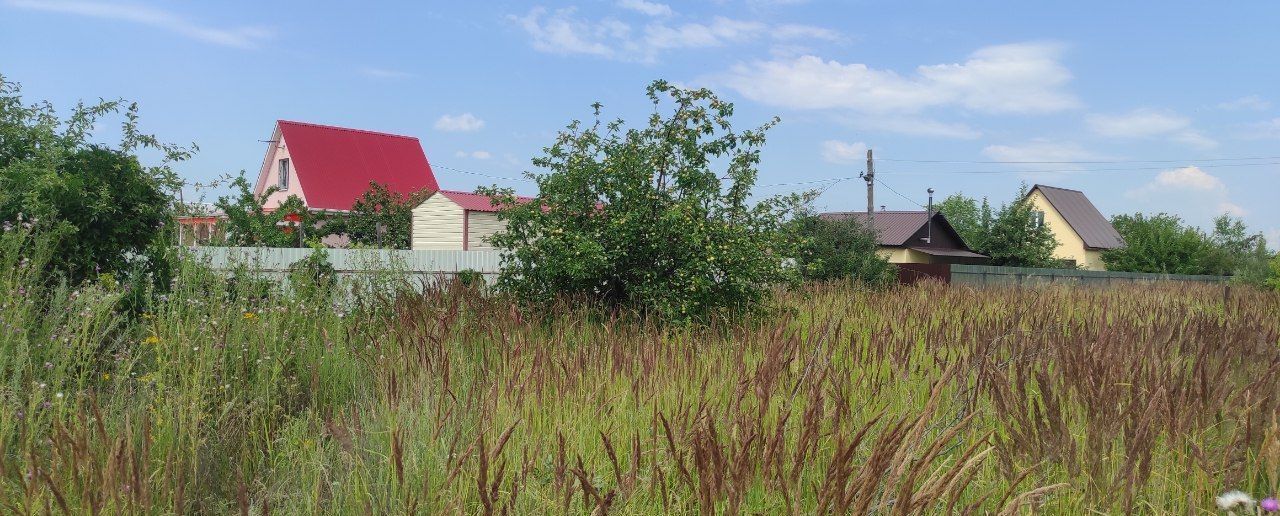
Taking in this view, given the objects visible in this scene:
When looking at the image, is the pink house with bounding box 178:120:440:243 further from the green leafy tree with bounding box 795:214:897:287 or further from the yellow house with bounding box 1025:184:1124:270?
the yellow house with bounding box 1025:184:1124:270

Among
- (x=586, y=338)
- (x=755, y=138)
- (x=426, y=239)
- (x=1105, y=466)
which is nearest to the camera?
(x=1105, y=466)

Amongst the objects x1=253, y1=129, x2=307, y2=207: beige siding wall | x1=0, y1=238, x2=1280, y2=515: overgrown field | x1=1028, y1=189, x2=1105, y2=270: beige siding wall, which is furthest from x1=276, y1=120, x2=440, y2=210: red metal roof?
x1=1028, y1=189, x2=1105, y2=270: beige siding wall

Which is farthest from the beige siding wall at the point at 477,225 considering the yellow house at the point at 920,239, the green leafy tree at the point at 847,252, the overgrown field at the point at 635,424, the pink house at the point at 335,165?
the overgrown field at the point at 635,424

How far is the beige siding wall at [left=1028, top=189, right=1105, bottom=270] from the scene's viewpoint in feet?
149

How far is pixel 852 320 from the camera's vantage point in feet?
21.8

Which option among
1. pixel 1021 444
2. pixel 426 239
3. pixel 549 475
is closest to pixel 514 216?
pixel 549 475

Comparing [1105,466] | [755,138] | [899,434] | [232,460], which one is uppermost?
[755,138]

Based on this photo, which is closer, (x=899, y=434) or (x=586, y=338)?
(x=899, y=434)

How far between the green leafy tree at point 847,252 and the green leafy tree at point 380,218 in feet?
50.7

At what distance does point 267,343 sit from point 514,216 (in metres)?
3.13

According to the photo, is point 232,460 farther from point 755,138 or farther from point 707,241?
point 755,138

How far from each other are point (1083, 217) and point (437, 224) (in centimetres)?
3615

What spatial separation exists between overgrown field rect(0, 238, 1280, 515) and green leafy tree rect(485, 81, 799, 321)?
2024mm

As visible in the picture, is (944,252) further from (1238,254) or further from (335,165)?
(335,165)
